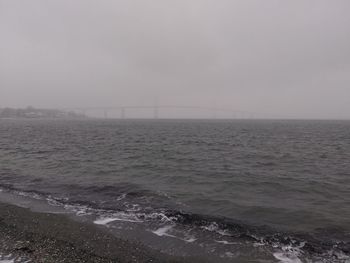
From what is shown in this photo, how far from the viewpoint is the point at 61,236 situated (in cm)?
946

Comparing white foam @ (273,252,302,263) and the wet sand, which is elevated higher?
the wet sand

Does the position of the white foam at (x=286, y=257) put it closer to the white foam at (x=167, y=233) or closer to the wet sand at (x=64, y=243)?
the wet sand at (x=64, y=243)

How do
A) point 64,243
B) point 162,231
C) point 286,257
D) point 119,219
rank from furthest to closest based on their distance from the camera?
1. point 119,219
2. point 162,231
3. point 64,243
4. point 286,257

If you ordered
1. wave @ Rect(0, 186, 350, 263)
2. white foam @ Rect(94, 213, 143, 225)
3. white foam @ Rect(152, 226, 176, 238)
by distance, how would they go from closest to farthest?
wave @ Rect(0, 186, 350, 263), white foam @ Rect(152, 226, 176, 238), white foam @ Rect(94, 213, 143, 225)

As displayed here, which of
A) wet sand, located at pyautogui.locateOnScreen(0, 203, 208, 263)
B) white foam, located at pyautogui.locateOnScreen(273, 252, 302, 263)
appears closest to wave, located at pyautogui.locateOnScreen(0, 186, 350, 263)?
white foam, located at pyautogui.locateOnScreen(273, 252, 302, 263)

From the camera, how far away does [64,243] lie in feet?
29.0

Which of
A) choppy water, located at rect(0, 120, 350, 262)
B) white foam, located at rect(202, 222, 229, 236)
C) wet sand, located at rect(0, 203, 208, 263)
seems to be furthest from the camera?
white foam, located at rect(202, 222, 229, 236)

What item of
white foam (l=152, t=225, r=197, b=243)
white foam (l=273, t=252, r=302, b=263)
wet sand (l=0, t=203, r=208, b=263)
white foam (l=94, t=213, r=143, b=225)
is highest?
wet sand (l=0, t=203, r=208, b=263)

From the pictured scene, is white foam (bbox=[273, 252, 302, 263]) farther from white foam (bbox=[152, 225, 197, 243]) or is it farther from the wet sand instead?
white foam (bbox=[152, 225, 197, 243])

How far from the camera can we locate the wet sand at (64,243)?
8039mm

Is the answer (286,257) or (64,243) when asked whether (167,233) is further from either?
(286,257)

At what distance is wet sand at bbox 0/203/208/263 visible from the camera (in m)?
8.04

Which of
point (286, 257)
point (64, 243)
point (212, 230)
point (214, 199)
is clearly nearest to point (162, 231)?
point (212, 230)

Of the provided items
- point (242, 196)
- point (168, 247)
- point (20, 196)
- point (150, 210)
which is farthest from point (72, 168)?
point (168, 247)
